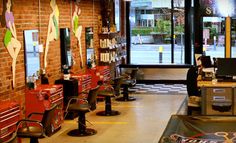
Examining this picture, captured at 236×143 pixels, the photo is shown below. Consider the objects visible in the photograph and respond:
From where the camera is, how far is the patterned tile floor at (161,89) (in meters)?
11.6

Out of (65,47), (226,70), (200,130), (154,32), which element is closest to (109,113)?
(65,47)

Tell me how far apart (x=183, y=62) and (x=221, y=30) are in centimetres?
146

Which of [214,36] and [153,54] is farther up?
[214,36]

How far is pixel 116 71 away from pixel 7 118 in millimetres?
6390

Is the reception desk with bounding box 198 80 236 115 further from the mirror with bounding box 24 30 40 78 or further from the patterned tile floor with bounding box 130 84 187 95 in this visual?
the patterned tile floor with bounding box 130 84 187 95

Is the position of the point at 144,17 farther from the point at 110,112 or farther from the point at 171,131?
the point at 171,131

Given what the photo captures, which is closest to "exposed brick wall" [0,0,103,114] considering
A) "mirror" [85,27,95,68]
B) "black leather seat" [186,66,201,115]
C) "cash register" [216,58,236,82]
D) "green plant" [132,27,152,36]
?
"mirror" [85,27,95,68]

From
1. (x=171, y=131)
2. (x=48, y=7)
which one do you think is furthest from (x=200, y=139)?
(x=48, y=7)

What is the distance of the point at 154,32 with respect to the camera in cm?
1380

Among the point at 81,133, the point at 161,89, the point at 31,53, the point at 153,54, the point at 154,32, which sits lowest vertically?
the point at 81,133

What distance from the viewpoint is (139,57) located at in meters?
13.9

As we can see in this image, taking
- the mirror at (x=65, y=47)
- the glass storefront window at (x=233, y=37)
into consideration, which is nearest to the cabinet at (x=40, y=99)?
the mirror at (x=65, y=47)

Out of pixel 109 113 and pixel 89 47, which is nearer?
pixel 109 113

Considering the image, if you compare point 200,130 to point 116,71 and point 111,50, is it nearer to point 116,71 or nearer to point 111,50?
point 111,50
